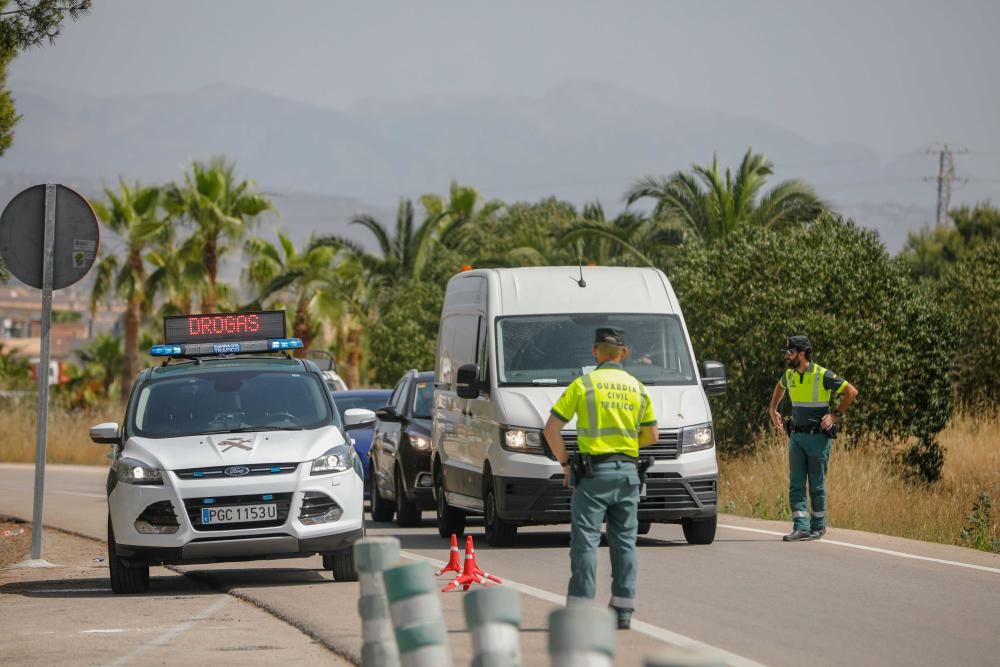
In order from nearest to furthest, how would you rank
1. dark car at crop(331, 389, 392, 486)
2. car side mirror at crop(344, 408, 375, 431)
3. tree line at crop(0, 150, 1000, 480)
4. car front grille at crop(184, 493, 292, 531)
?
car front grille at crop(184, 493, 292, 531) < car side mirror at crop(344, 408, 375, 431) < dark car at crop(331, 389, 392, 486) < tree line at crop(0, 150, 1000, 480)

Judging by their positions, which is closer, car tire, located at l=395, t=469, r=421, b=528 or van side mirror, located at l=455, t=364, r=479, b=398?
van side mirror, located at l=455, t=364, r=479, b=398

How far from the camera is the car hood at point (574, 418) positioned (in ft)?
50.3

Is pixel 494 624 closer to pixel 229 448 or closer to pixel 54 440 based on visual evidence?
pixel 229 448

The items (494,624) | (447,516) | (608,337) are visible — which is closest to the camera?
(494,624)

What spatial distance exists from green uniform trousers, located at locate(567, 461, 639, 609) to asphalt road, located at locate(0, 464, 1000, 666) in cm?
34

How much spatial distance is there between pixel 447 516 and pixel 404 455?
2.67m

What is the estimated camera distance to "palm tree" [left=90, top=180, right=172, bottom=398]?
50781mm

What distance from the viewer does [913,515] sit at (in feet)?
64.6

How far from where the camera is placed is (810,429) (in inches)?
640

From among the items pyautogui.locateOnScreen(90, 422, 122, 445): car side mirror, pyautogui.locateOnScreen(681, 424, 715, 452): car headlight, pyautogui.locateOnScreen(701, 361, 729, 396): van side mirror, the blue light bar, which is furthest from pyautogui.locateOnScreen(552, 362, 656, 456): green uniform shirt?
pyautogui.locateOnScreen(701, 361, 729, 396): van side mirror

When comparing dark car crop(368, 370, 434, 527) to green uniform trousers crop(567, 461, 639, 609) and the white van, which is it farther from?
green uniform trousers crop(567, 461, 639, 609)

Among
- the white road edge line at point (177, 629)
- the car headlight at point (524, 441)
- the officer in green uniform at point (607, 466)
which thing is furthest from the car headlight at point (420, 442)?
the officer in green uniform at point (607, 466)

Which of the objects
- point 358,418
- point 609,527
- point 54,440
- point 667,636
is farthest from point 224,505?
point 54,440

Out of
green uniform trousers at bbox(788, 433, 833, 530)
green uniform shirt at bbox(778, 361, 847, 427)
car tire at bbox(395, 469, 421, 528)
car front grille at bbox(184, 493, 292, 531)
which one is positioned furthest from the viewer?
car tire at bbox(395, 469, 421, 528)
